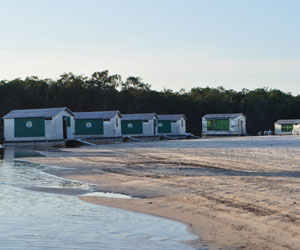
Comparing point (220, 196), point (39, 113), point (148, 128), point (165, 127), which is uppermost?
point (39, 113)

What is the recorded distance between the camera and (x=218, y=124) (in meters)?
64.2

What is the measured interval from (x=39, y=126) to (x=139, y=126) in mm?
17337

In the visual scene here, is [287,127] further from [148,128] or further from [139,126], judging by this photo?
[139,126]

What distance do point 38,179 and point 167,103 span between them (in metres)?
69.9

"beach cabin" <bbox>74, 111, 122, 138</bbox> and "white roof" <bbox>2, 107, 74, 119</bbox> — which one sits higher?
"white roof" <bbox>2, 107, 74, 119</bbox>

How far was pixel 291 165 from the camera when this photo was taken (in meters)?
16.9

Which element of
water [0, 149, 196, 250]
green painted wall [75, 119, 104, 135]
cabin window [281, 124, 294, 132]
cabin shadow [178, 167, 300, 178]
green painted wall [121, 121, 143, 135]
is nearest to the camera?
water [0, 149, 196, 250]

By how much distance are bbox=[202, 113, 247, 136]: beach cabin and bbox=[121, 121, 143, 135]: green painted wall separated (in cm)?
1299

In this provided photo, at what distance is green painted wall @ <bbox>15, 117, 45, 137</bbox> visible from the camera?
40781 millimetres

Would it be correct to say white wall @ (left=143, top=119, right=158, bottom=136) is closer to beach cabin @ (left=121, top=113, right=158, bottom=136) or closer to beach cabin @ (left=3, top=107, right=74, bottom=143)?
beach cabin @ (left=121, top=113, right=158, bottom=136)

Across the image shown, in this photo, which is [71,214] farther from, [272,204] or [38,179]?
[38,179]

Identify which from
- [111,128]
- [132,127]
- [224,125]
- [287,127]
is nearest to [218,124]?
[224,125]

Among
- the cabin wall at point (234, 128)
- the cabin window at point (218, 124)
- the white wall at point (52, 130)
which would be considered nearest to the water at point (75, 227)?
the white wall at point (52, 130)

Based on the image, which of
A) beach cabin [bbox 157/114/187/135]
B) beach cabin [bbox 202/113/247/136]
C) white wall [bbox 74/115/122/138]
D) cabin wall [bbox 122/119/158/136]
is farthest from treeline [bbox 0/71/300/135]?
white wall [bbox 74/115/122/138]
